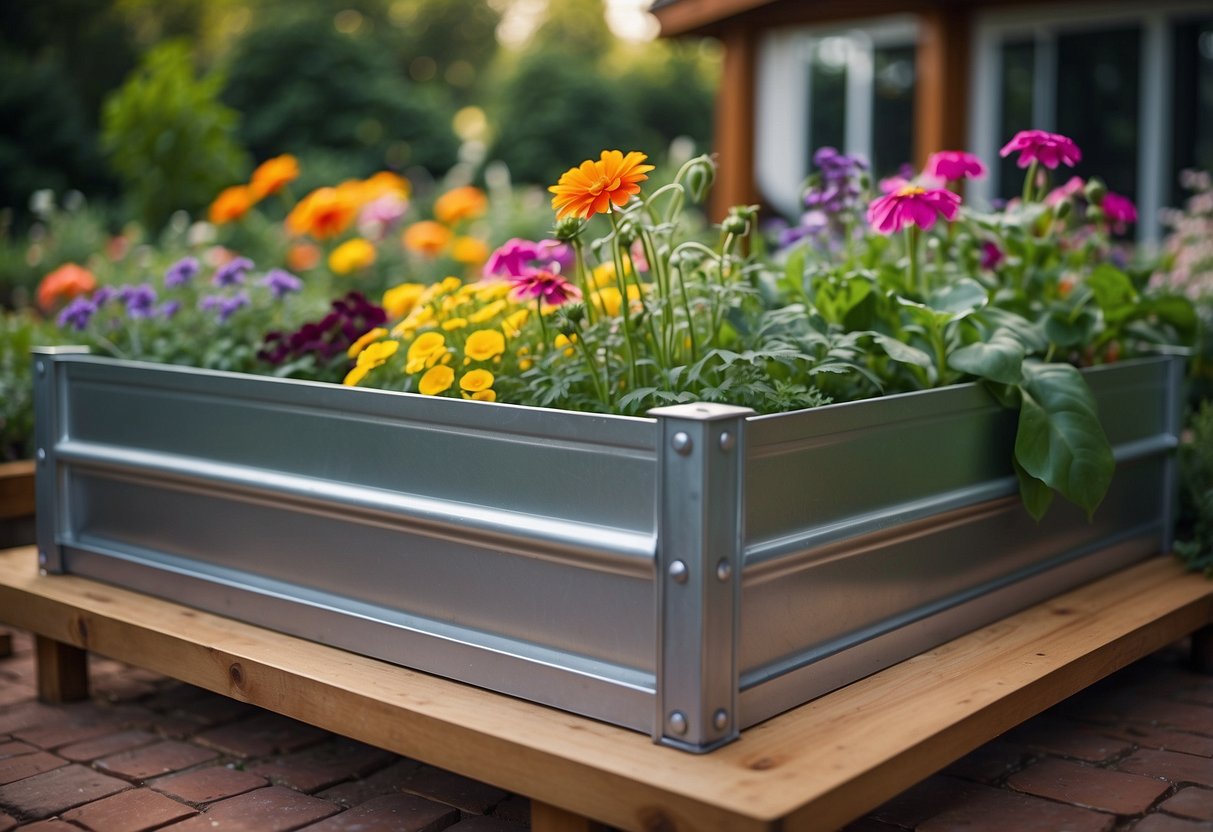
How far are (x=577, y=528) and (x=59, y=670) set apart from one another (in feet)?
4.82

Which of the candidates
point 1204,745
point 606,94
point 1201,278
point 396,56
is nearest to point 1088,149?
point 1201,278

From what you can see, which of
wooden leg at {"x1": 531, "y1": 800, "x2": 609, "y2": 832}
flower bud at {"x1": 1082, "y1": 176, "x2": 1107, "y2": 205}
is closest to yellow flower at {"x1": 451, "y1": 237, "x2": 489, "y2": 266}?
flower bud at {"x1": 1082, "y1": 176, "x2": 1107, "y2": 205}

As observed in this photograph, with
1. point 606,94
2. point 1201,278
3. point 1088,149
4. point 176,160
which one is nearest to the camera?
point 1201,278

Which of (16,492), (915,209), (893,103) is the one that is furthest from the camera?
(893,103)

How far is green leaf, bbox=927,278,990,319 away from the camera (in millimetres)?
2436

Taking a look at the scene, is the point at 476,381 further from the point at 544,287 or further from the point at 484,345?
the point at 544,287

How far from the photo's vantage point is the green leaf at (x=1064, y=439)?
2.26 metres

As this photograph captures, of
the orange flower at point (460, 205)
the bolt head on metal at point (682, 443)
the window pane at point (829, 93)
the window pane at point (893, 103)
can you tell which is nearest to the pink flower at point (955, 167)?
the bolt head on metal at point (682, 443)

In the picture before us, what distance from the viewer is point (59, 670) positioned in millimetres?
2736

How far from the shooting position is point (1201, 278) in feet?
14.0

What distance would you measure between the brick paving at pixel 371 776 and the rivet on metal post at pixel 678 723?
1.48 feet

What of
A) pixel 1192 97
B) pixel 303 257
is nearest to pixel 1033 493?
pixel 303 257

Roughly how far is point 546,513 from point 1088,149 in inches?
252

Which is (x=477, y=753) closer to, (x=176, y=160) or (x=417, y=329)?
(x=417, y=329)
